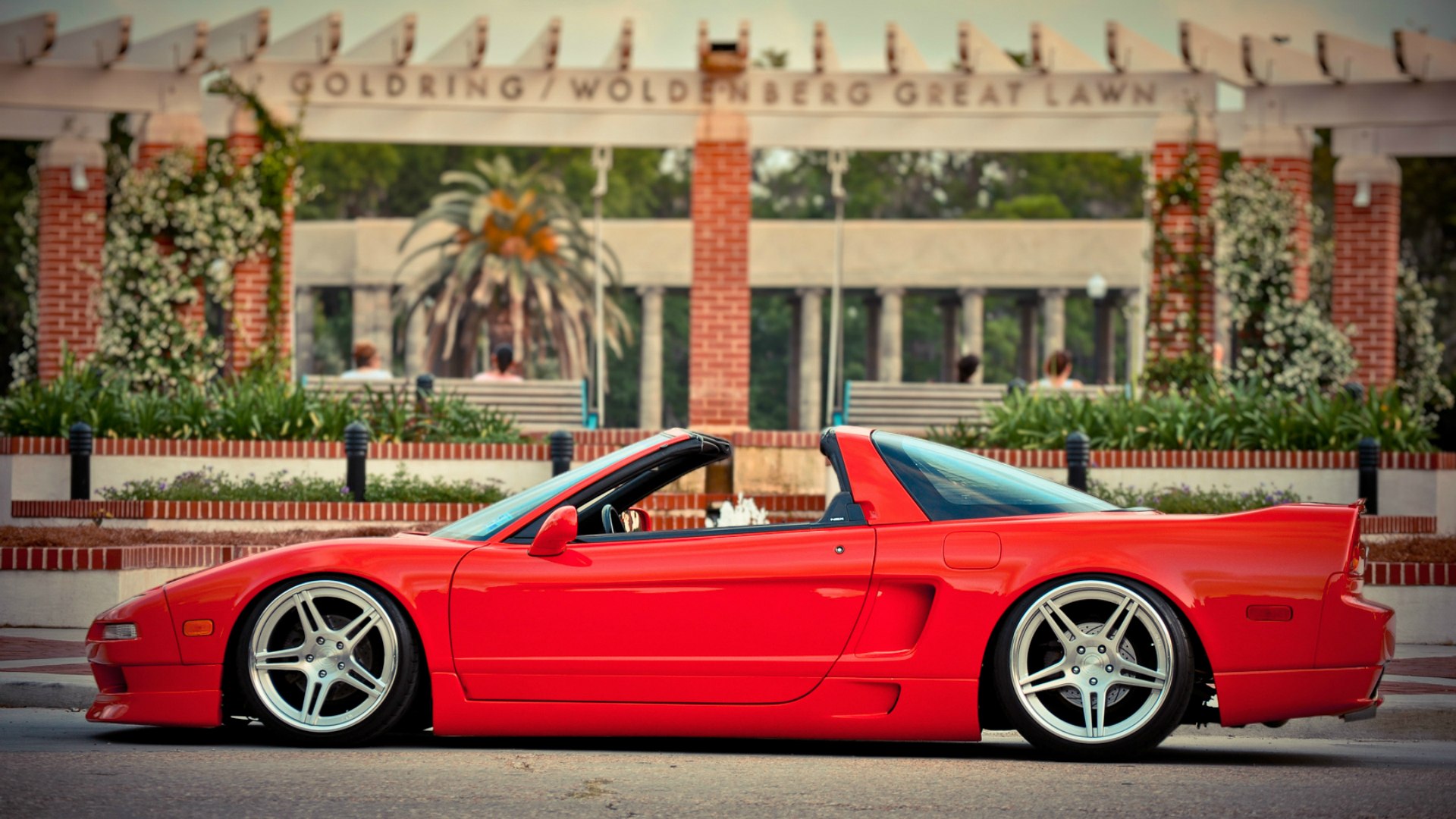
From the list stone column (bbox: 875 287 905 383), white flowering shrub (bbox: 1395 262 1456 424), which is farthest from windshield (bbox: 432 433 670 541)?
stone column (bbox: 875 287 905 383)

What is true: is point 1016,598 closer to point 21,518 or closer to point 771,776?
point 771,776

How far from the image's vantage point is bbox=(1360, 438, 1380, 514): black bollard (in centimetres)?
1275

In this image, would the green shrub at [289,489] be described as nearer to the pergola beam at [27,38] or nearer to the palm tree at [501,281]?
the pergola beam at [27,38]

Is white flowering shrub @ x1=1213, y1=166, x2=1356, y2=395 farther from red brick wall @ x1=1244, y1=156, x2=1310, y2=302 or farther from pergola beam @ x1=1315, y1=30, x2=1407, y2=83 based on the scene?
pergola beam @ x1=1315, y1=30, x2=1407, y2=83

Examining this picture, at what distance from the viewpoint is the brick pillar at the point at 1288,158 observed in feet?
59.6

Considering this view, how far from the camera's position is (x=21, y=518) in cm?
1249

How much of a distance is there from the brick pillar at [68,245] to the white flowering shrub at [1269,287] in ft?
40.8

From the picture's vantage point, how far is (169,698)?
5465 mm

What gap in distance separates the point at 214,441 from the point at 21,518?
155 cm

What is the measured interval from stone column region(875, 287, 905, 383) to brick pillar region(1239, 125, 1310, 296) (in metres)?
18.1

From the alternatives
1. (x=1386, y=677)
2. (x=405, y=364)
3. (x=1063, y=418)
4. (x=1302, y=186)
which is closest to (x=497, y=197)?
(x=405, y=364)

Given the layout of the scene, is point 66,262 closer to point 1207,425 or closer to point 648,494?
point 1207,425

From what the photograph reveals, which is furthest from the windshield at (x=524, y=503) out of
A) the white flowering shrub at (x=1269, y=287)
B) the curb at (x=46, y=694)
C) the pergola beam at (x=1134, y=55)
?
the pergola beam at (x=1134, y=55)

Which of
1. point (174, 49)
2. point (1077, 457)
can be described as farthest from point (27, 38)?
point (1077, 457)
